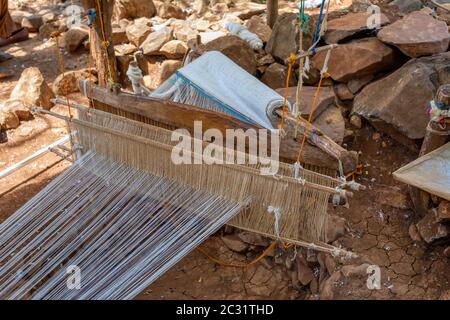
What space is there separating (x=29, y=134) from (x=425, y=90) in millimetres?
3497

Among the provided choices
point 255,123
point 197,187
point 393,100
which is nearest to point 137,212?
point 197,187

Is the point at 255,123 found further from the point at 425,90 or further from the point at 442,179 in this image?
the point at 425,90

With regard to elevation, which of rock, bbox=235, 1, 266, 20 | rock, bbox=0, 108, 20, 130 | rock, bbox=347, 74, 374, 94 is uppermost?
rock, bbox=235, 1, 266, 20

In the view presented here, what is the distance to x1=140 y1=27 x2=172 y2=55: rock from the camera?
5.19m

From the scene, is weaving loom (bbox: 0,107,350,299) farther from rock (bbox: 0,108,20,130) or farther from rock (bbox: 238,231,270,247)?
rock (bbox: 0,108,20,130)

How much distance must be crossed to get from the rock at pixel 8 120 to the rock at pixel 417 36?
11.2 feet

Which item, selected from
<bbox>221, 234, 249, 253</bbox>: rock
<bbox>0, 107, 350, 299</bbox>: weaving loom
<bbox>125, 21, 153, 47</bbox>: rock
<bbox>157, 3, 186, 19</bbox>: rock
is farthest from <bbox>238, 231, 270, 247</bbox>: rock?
<bbox>157, 3, 186, 19</bbox>: rock

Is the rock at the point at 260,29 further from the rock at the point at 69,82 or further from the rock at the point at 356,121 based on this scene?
the rock at the point at 69,82

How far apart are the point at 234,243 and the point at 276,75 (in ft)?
5.44

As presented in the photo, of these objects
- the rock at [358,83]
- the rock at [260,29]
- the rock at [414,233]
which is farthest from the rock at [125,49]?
the rock at [414,233]

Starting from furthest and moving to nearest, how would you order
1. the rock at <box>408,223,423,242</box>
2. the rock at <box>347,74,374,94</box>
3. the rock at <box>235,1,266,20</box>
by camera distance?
the rock at <box>235,1,266,20</box> → the rock at <box>347,74,374,94</box> → the rock at <box>408,223,423,242</box>

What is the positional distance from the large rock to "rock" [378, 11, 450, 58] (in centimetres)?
8

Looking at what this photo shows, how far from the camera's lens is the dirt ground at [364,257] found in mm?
2555

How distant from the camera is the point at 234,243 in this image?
118 inches
